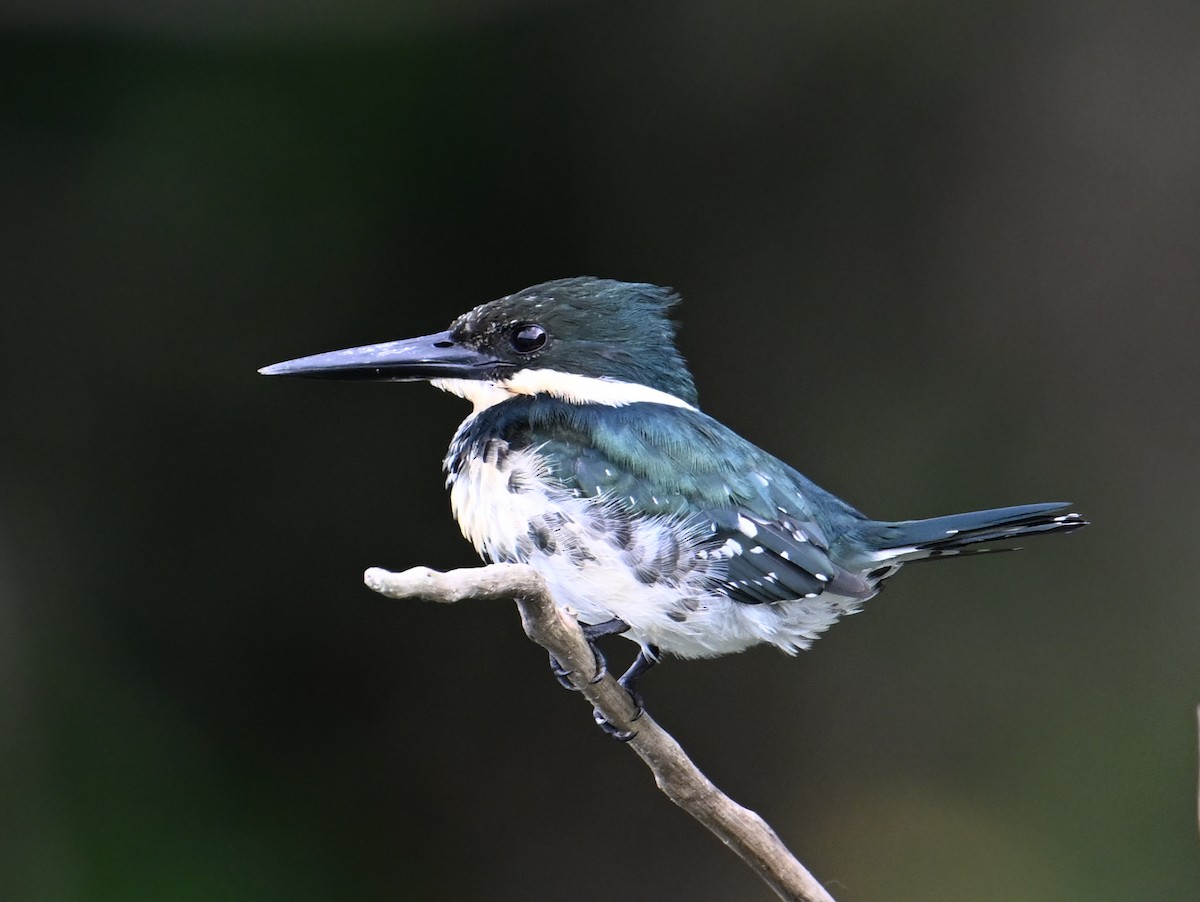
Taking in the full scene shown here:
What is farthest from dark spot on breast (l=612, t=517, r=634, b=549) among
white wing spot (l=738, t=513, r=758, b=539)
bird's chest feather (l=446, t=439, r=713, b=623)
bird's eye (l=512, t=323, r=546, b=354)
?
bird's eye (l=512, t=323, r=546, b=354)

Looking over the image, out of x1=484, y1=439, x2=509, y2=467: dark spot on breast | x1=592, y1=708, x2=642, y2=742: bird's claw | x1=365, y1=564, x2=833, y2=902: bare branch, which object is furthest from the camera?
x1=484, y1=439, x2=509, y2=467: dark spot on breast

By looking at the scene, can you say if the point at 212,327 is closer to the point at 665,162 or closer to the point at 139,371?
the point at 139,371

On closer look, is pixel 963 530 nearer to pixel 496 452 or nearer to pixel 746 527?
pixel 746 527

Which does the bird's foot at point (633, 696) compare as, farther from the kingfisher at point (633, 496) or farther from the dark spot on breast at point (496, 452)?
the dark spot on breast at point (496, 452)

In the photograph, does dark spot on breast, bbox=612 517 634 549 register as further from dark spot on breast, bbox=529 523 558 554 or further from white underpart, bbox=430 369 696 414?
white underpart, bbox=430 369 696 414

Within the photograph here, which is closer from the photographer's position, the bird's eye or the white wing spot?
the white wing spot

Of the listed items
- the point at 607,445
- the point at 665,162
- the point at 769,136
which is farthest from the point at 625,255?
the point at 607,445

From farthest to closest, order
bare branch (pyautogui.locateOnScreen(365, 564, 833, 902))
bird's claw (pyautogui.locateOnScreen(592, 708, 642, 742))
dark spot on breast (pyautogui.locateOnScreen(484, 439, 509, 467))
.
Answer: dark spot on breast (pyautogui.locateOnScreen(484, 439, 509, 467))
bird's claw (pyautogui.locateOnScreen(592, 708, 642, 742))
bare branch (pyautogui.locateOnScreen(365, 564, 833, 902))
